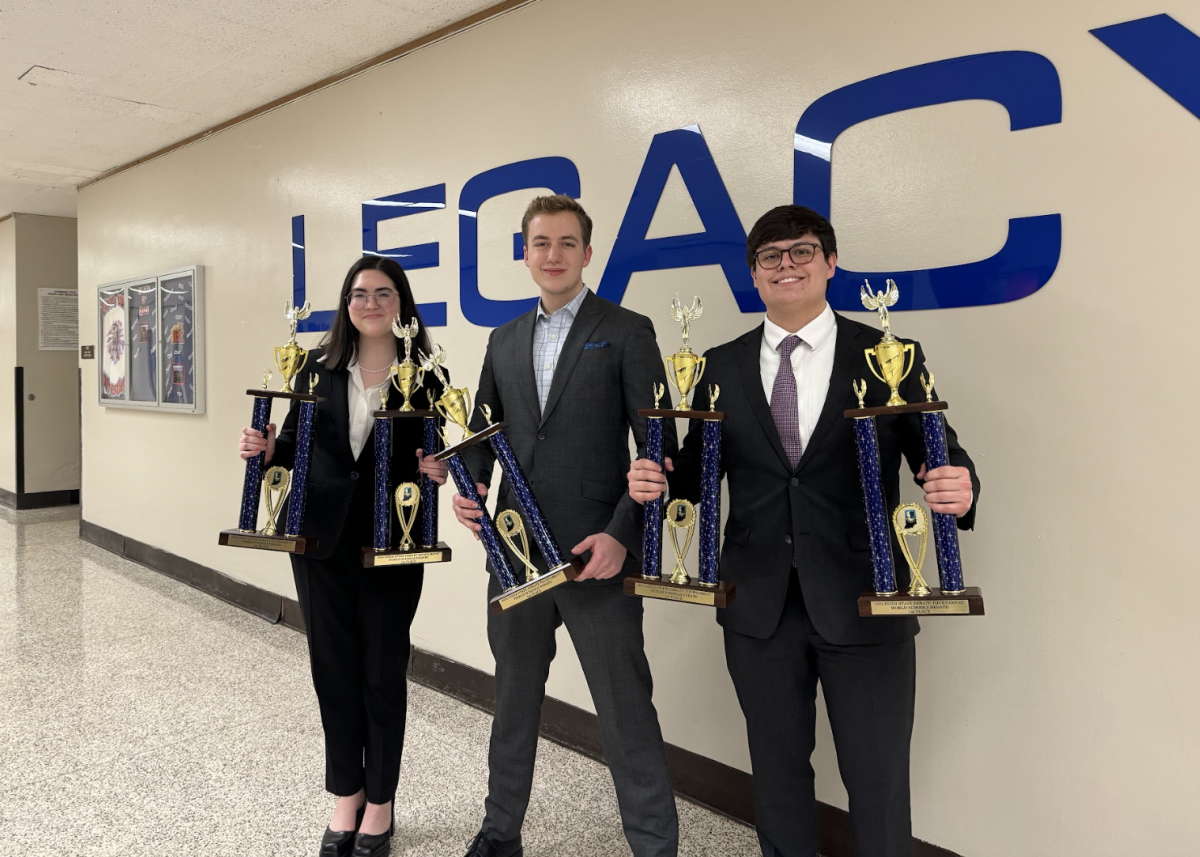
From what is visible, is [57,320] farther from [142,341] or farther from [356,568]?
[356,568]

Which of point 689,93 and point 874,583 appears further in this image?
point 689,93

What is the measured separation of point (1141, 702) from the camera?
1854 mm

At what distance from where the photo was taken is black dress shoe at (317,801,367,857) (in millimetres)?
2256

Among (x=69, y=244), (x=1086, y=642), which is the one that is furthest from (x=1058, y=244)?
(x=69, y=244)

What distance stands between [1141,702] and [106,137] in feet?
19.4

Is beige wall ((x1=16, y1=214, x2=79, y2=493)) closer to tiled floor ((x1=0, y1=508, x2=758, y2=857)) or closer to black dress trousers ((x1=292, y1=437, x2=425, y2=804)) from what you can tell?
tiled floor ((x1=0, y1=508, x2=758, y2=857))

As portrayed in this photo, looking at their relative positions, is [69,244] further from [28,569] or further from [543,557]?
[543,557]

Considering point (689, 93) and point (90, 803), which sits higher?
point (689, 93)

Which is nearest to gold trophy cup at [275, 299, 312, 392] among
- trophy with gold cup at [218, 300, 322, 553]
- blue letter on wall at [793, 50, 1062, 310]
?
trophy with gold cup at [218, 300, 322, 553]

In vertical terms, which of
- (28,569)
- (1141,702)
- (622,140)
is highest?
(622,140)

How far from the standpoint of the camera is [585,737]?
2.99m

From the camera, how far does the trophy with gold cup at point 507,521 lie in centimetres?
184

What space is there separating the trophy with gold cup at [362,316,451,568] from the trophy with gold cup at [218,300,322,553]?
18 cm

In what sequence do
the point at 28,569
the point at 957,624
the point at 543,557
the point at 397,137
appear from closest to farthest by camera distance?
1. the point at 543,557
2. the point at 957,624
3. the point at 397,137
4. the point at 28,569
